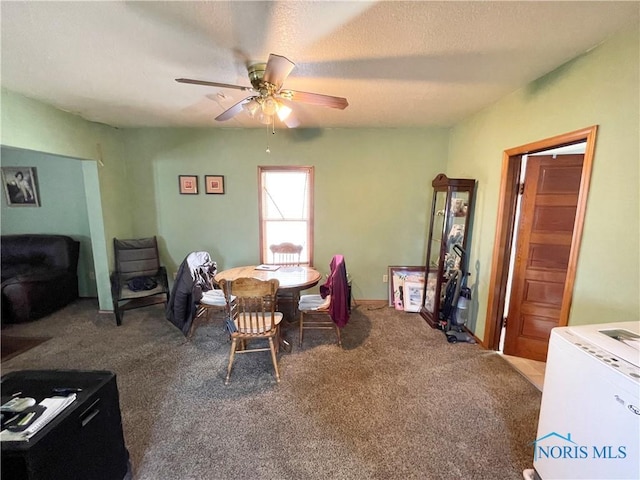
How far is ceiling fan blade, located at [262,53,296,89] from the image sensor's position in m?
1.46

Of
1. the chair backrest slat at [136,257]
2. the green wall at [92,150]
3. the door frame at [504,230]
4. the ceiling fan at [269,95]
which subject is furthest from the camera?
the chair backrest slat at [136,257]

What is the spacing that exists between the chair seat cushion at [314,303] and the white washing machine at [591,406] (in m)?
1.79

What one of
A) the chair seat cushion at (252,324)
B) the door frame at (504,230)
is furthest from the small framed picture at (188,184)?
the door frame at (504,230)

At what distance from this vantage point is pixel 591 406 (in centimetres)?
109

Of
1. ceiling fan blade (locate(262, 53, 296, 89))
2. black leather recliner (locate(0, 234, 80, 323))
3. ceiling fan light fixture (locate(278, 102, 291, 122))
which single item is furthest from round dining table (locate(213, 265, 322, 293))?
black leather recliner (locate(0, 234, 80, 323))

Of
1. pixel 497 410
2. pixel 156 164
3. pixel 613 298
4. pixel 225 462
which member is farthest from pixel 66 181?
pixel 613 298

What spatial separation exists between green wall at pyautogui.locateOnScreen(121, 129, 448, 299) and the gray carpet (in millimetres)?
1173

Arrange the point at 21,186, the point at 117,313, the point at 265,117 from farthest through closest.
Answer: the point at 21,186
the point at 117,313
the point at 265,117

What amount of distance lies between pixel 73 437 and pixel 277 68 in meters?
2.05

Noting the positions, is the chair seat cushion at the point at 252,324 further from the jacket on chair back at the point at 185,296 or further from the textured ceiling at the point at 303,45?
the textured ceiling at the point at 303,45

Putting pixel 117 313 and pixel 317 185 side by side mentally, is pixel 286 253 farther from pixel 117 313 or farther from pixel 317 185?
pixel 117 313

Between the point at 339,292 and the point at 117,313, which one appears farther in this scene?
the point at 117,313

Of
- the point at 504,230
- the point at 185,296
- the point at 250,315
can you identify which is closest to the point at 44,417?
the point at 250,315

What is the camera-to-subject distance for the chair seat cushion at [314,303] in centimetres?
274
